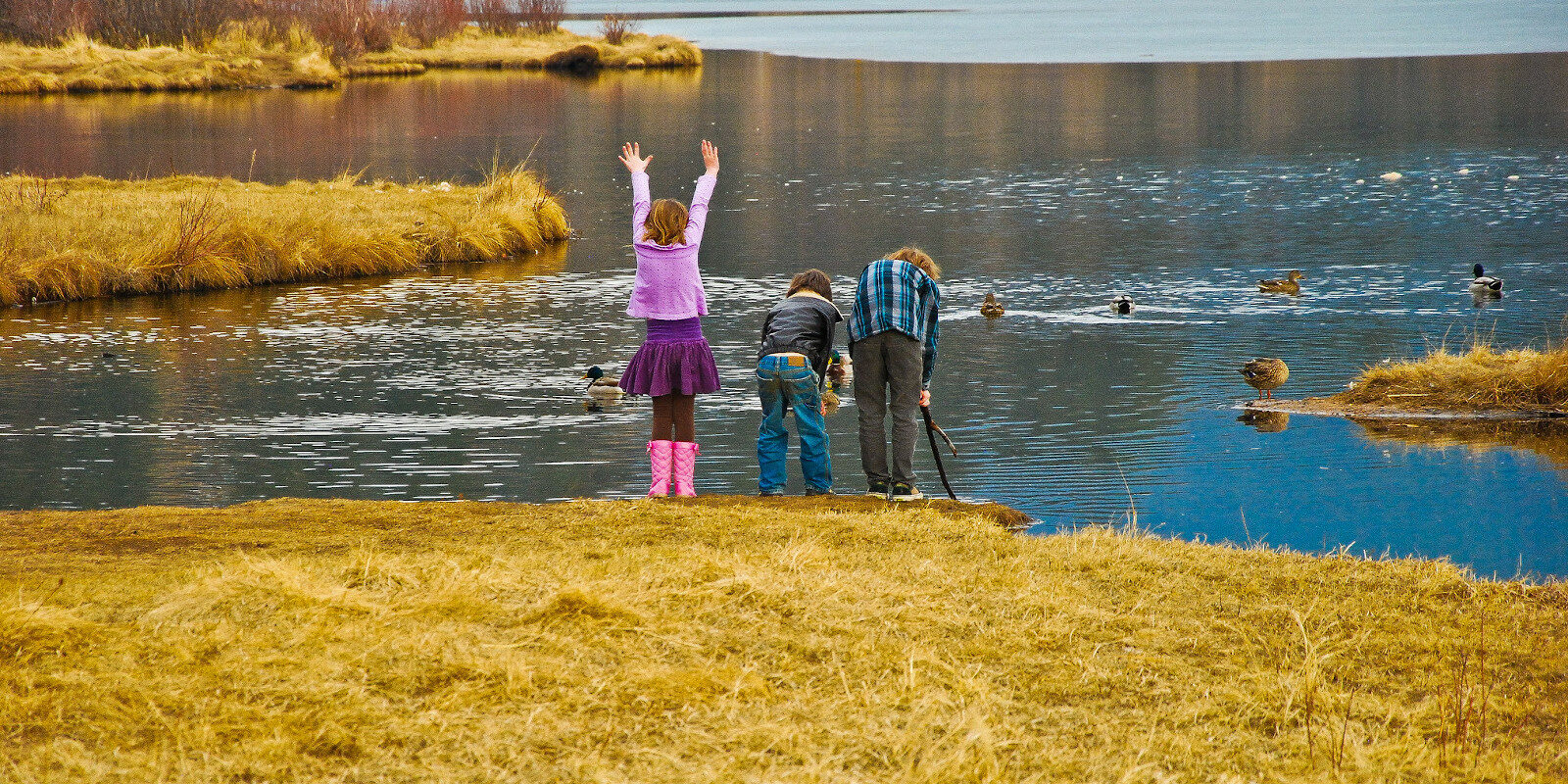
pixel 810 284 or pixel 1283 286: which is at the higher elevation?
pixel 810 284

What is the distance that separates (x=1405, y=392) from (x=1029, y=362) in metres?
3.21

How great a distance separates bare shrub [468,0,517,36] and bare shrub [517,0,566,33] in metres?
0.93

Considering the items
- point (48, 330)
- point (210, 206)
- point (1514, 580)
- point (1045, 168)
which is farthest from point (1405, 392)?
point (1045, 168)

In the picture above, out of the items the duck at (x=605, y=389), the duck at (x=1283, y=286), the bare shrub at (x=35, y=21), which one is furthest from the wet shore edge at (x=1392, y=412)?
the bare shrub at (x=35, y=21)

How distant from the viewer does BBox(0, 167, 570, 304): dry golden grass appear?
1716cm

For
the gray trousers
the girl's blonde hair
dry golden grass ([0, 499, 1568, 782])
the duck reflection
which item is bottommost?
the duck reflection

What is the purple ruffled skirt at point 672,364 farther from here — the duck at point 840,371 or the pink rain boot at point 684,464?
the duck at point 840,371

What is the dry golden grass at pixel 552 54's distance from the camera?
74500mm

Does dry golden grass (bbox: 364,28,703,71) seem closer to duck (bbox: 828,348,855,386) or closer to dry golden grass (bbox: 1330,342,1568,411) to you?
duck (bbox: 828,348,855,386)

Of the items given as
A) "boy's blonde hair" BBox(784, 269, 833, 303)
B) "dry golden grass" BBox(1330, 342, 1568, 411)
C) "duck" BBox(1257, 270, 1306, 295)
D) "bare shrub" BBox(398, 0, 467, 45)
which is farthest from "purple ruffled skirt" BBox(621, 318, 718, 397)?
"bare shrub" BBox(398, 0, 467, 45)

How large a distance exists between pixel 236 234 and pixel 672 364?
12503 mm

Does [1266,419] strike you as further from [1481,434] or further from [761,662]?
[761,662]

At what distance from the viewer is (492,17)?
8638cm

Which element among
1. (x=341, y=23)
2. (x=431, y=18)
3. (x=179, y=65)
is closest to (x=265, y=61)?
(x=179, y=65)
